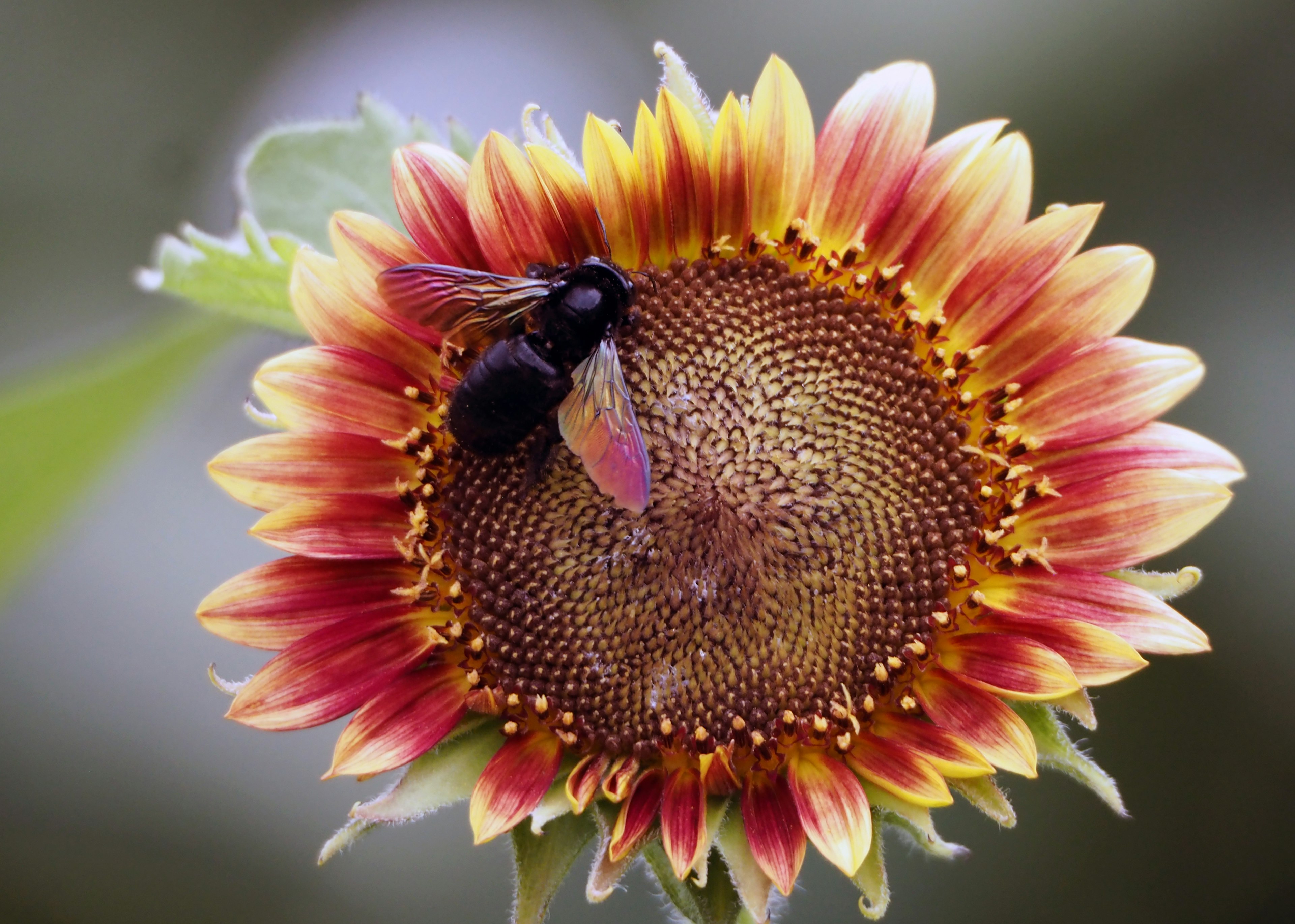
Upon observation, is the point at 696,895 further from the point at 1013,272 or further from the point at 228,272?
the point at 228,272

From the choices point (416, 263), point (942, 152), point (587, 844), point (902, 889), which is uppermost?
point (942, 152)

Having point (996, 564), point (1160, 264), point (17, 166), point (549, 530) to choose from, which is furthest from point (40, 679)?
→ point (1160, 264)

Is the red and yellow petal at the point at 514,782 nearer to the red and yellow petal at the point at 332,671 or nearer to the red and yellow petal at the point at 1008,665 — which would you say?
the red and yellow petal at the point at 332,671

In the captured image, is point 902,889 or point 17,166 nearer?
point 902,889

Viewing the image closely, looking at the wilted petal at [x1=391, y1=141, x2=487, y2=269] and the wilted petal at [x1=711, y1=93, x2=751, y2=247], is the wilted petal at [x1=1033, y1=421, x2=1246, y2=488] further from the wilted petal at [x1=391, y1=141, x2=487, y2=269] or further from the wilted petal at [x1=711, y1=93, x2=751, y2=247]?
the wilted petal at [x1=391, y1=141, x2=487, y2=269]

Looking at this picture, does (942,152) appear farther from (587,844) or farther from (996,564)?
(587,844)

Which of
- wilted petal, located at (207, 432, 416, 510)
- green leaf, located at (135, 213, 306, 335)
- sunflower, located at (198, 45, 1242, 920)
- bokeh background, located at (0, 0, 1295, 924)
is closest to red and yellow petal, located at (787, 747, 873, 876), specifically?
sunflower, located at (198, 45, 1242, 920)

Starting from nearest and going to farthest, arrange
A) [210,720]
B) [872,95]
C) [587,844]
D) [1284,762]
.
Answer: [587,844] → [872,95] → [1284,762] → [210,720]

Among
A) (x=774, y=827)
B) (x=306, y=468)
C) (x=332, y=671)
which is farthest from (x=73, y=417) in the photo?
(x=774, y=827)
